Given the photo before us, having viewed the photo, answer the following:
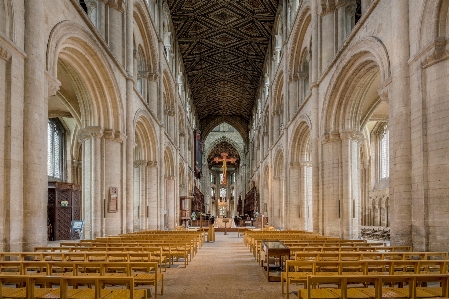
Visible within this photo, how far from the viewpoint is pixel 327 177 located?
1684 cm

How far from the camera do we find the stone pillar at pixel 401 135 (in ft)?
32.1

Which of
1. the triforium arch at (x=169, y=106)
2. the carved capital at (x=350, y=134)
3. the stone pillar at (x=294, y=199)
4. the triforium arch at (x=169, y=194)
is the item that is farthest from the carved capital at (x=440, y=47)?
the triforium arch at (x=169, y=194)

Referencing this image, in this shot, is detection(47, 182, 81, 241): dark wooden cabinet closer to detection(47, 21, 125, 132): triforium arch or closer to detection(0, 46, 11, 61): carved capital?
detection(47, 21, 125, 132): triforium arch

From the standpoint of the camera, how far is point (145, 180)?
2366 cm

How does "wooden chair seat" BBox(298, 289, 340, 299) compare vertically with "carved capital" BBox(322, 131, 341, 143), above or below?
below

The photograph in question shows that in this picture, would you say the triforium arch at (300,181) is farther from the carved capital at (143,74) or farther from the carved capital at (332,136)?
the carved capital at (143,74)

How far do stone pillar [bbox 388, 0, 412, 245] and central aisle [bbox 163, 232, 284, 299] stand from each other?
3.31 m

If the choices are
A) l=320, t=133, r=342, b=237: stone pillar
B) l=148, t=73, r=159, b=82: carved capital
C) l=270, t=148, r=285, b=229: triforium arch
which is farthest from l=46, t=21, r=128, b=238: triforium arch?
l=270, t=148, r=285, b=229: triforium arch

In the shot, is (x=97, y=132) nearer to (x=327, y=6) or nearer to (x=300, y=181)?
(x=327, y=6)

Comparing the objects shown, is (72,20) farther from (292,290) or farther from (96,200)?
(292,290)

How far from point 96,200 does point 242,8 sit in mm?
18120

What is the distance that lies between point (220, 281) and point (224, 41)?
1084 inches

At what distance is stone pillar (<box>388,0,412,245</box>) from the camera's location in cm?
978

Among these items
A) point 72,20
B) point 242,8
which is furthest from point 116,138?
point 242,8
